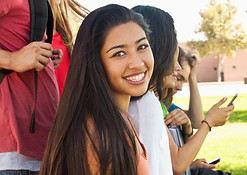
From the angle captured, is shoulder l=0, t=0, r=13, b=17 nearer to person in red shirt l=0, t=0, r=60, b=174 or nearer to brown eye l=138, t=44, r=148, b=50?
person in red shirt l=0, t=0, r=60, b=174

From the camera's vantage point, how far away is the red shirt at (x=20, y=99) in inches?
72.9

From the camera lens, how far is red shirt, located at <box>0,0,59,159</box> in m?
1.85

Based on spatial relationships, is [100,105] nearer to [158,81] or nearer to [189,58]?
→ [158,81]

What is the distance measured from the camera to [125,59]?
183 centimetres

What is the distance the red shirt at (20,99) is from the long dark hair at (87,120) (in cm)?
21

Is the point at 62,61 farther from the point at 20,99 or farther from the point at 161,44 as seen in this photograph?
the point at 20,99

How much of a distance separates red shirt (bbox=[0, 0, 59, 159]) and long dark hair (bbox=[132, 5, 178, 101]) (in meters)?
0.71

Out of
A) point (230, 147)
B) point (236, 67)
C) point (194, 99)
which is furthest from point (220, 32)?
point (194, 99)

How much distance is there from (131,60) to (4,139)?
0.66 metres

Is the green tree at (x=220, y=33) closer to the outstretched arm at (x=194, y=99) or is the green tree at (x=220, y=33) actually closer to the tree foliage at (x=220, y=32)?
the tree foliage at (x=220, y=32)

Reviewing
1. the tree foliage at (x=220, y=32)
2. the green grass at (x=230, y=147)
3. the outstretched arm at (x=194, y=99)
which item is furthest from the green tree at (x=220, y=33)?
the outstretched arm at (x=194, y=99)

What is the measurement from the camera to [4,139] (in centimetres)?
184

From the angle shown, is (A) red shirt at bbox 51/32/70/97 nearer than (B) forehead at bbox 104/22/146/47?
No

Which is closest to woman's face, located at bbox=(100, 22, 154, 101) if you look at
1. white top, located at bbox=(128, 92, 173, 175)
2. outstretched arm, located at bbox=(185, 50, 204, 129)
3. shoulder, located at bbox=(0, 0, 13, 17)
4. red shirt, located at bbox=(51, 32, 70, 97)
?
white top, located at bbox=(128, 92, 173, 175)
